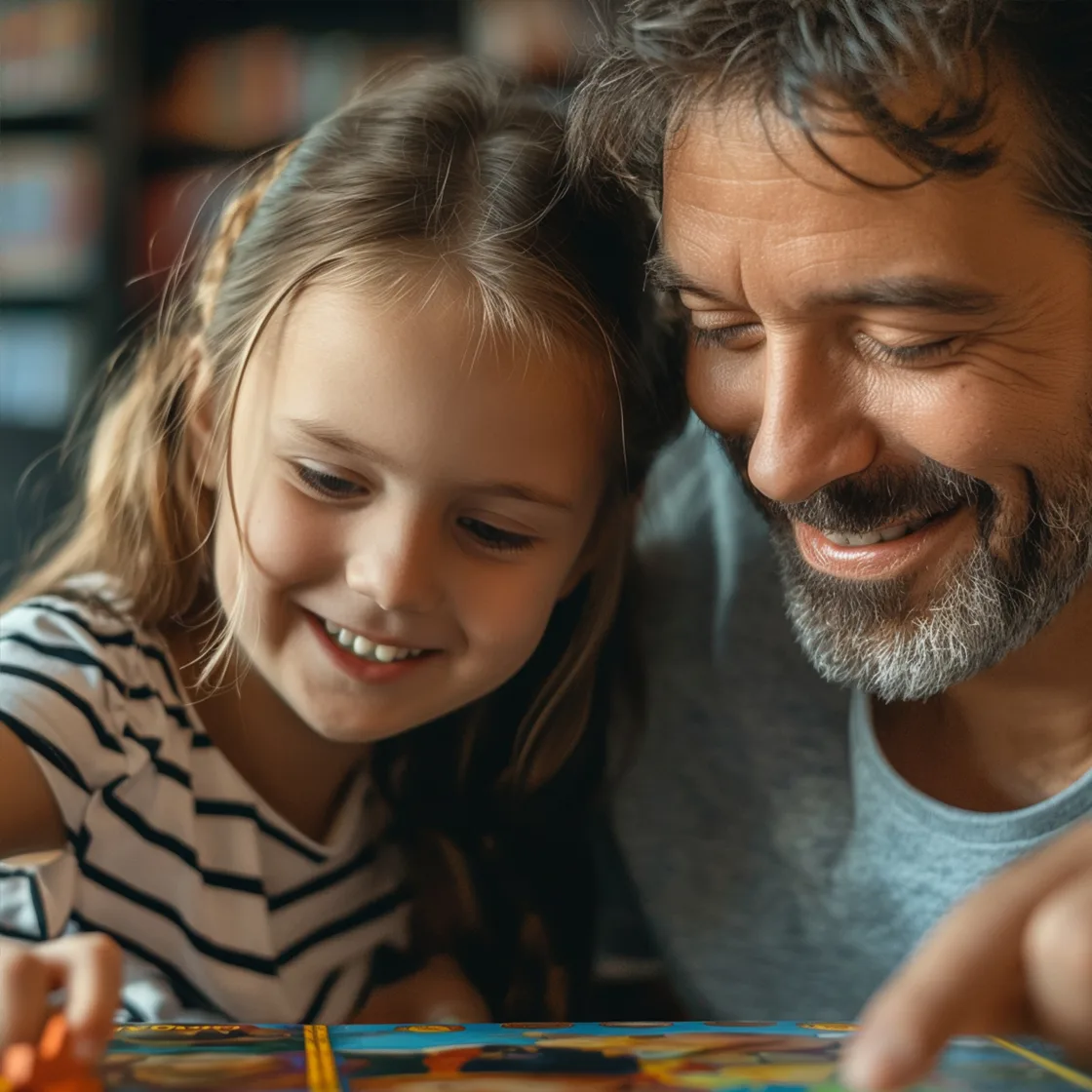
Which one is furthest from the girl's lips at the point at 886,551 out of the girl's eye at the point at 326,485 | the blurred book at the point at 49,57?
the blurred book at the point at 49,57

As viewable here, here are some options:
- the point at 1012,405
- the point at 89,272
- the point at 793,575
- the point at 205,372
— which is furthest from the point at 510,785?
the point at 89,272

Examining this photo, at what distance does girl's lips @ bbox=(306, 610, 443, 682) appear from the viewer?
1.06m

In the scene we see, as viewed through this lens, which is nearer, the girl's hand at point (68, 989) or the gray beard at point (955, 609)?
the girl's hand at point (68, 989)

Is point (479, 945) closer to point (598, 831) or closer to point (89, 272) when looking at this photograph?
point (598, 831)

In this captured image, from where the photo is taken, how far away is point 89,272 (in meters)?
3.79

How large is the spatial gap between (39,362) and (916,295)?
3.63m

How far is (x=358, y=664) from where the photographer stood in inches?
41.7

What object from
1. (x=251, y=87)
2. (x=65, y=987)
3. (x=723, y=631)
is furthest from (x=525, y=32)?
(x=65, y=987)

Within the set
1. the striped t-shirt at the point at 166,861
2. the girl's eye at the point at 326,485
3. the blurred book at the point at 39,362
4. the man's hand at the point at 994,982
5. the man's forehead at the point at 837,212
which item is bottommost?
the blurred book at the point at 39,362

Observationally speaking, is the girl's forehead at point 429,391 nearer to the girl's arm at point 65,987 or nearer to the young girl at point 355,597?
the young girl at point 355,597

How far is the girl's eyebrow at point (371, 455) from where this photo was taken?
98 centimetres

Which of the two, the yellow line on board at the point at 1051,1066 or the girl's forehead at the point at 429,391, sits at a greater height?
the girl's forehead at the point at 429,391

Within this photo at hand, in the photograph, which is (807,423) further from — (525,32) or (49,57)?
(49,57)

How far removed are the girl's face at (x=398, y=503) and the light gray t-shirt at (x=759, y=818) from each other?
0.22m
